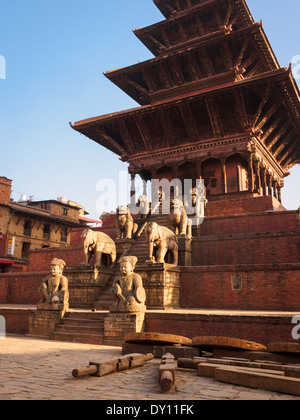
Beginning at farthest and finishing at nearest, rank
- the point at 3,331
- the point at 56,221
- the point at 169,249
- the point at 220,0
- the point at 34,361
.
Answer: the point at 56,221 < the point at 220,0 < the point at 169,249 < the point at 3,331 < the point at 34,361

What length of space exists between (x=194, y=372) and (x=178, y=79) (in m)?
19.6

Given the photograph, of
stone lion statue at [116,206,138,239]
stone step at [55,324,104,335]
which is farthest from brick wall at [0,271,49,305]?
stone step at [55,324,104,335]

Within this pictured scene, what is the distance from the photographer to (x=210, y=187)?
789 inches

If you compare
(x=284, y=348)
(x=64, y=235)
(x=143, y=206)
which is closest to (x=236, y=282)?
(x=284, y=348)

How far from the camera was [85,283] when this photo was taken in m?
12.2

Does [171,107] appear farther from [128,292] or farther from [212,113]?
[128,292]

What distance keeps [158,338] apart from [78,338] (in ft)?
10.4

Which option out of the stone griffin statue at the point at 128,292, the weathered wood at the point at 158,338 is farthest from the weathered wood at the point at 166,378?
the stone griffin statue at the point at 128,292

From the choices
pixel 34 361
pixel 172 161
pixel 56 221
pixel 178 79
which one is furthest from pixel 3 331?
pixel 56 221

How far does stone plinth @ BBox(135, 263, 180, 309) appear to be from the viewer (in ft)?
34.8

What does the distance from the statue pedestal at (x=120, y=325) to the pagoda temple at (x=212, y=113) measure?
8926mm

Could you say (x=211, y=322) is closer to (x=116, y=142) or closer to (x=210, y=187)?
(x=210, y=187)

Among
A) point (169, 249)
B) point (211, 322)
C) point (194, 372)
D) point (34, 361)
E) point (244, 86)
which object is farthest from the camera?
point (244, 86)

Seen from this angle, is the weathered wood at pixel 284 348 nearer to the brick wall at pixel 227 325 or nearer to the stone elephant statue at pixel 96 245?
the brick wall at pixel 227 325
